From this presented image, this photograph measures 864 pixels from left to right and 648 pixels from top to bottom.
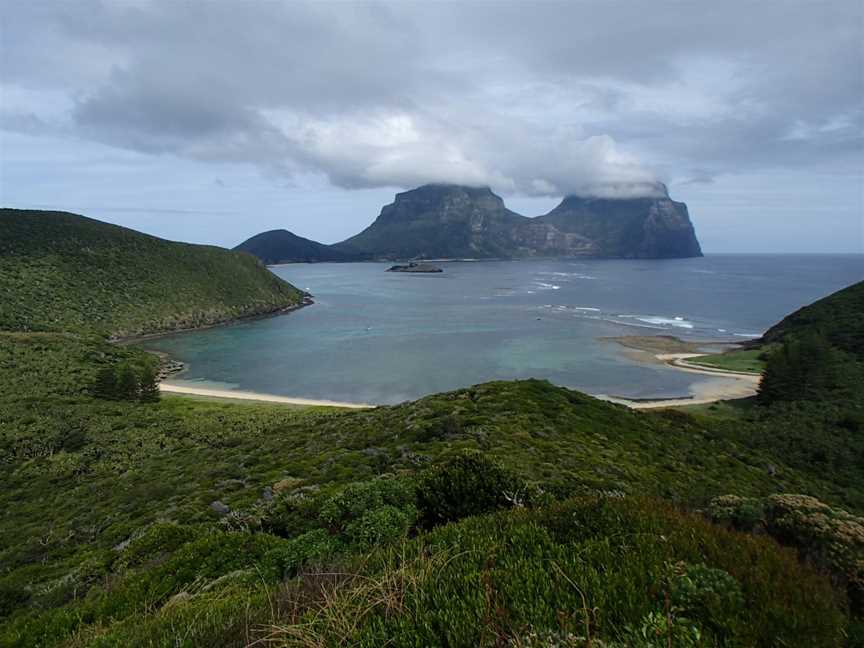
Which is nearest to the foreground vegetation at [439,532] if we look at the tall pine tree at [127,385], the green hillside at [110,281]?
the tall pine tree at [127,385]

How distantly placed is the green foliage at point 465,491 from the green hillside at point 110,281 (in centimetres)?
8577

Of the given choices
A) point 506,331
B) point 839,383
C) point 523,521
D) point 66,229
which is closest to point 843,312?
point 839,383

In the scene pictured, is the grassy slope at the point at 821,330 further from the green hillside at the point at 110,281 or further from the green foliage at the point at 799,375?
the green hillside at the point at 110,281

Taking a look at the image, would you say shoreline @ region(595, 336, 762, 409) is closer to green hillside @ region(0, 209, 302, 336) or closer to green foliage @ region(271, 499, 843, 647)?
green foliage @ region(271, 499, 843, 647)

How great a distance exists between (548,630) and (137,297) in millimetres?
111077

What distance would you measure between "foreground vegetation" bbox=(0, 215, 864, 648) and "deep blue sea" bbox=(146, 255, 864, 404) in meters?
27.2

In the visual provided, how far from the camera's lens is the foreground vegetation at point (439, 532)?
13.4ft

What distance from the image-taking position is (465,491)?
27.3 feet

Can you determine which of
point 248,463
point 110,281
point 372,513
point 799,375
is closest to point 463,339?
point 799,375

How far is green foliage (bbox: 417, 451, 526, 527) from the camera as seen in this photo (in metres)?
8.11

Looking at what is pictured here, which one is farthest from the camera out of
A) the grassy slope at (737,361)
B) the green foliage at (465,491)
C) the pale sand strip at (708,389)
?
the grassy slope at (737,361)

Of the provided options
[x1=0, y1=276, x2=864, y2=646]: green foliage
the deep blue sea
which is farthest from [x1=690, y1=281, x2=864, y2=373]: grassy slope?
[x1=0, y1=276, x2=864, y2=646]: green foliage

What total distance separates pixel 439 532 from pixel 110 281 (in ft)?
375

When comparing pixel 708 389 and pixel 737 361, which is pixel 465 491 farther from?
pixel 737 361
